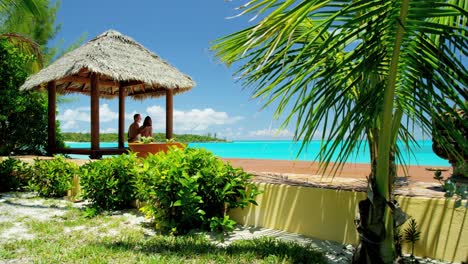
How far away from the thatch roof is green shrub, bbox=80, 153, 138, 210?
3280mm

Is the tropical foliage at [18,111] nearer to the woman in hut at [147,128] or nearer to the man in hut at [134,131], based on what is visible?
the man in hut at [134,131]

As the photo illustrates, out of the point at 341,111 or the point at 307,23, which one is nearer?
the point at 341,111

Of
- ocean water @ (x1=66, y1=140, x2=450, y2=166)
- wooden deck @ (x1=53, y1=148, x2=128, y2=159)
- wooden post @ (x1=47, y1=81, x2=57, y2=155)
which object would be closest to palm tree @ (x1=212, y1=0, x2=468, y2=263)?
ocean water @ (x1=66, y1=140, x2=450, y2=166)

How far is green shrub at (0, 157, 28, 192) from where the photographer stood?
7.02m

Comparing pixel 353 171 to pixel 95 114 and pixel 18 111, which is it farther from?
pixel 18 111

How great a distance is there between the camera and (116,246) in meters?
3.43

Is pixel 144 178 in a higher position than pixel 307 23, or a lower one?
lower

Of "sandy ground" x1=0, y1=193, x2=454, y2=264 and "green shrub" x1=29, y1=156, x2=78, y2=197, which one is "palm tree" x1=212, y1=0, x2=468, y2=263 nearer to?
"sandy ground" x1=0, y1=193, x2=454, y2=264

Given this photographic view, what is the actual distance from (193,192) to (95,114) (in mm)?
5837

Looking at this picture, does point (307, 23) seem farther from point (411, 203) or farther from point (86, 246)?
point (86, 246)

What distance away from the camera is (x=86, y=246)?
345 centimetres

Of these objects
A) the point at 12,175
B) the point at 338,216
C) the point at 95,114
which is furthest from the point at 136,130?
the point at 338,216

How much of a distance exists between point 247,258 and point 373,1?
7.11 ft

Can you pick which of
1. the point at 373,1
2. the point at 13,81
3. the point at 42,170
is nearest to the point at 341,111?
the point at 373,1
